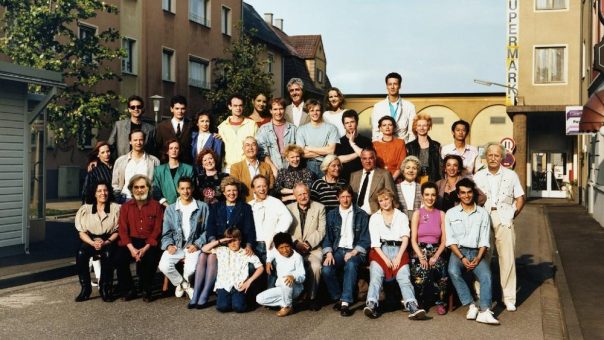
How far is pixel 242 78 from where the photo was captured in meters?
34.0

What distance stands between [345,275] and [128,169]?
3333 mm

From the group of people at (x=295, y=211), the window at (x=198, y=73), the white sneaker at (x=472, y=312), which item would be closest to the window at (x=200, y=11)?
the window at (x=198, y=73)

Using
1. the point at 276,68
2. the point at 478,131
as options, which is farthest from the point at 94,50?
the point at 478,131

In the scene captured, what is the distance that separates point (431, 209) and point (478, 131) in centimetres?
4357

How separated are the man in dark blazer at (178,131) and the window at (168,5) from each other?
25640mm

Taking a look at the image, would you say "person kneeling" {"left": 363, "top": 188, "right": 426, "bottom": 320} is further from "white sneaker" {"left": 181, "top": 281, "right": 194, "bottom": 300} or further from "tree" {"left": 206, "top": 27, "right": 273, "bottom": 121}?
"tree" {"left": 206, "top": 27, "right": 273, "bottom": 121}

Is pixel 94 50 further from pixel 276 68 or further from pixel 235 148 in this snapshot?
pixel 276 68

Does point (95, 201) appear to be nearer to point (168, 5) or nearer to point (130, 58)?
point (130, 58)

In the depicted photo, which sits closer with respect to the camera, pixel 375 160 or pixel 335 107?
pixel 375 160

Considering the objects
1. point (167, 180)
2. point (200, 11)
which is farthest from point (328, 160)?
point (200, 11)

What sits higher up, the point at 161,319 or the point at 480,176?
the point at 480,176

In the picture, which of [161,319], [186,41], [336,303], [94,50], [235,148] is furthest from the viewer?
[186,41]

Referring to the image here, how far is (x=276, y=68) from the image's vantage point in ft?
170

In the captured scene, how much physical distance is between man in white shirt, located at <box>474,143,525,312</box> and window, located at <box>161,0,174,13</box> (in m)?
28.1
